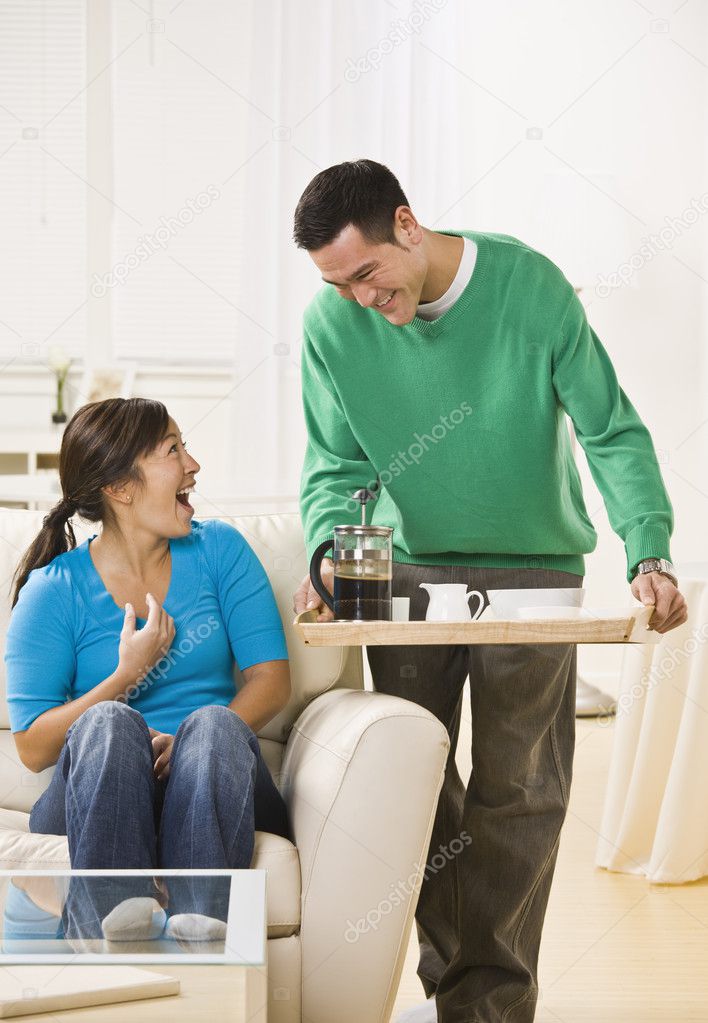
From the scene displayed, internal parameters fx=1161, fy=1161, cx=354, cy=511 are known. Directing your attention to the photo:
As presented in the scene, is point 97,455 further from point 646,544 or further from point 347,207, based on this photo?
point 646,544

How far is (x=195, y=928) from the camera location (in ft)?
3.60

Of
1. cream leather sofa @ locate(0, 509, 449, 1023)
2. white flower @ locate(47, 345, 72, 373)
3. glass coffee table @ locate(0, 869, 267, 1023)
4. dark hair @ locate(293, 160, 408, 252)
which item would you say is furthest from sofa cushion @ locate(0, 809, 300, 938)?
white flower @ locate(47, 345, 72, 373)

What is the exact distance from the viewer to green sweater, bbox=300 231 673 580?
167cm

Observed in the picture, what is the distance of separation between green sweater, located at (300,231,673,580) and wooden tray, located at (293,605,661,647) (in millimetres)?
226

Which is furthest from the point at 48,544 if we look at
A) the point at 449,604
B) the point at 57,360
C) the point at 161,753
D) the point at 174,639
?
the point at 57,360

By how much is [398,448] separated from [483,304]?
246 millimetres

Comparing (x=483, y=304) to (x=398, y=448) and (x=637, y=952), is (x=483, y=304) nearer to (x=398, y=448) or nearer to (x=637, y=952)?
(x=398, y=448)

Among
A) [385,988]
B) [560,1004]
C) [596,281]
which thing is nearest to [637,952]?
[560,1004]

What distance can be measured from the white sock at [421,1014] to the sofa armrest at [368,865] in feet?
1.11

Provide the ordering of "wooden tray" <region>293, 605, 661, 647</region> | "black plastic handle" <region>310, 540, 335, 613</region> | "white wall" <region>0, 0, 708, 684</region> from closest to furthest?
"wooden tray" <region>293, 605, 661, 647</region> < "black plastic handle" <region>310, 540, 335, 613</region> < "white wall" <region>0, 0, 708, 684</region>

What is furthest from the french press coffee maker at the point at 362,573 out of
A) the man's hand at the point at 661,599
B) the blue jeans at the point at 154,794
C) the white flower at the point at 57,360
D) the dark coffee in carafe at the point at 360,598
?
the white flower at the point at 57,360

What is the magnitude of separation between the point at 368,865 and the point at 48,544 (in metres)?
0.75

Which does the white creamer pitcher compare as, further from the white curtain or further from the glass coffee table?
the white curtain

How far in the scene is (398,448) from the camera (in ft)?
5.71
